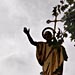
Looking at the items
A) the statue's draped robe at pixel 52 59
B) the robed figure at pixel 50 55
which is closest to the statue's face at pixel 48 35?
the robed figure at pixel 50 55

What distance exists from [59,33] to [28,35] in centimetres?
145

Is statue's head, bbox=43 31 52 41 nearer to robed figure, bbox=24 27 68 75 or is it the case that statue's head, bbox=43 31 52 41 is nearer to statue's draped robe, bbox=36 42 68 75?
robed figure, bbox=24 27 68 75

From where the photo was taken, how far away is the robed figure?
398 inches

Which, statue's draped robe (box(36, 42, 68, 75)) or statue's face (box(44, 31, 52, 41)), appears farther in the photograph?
statue's face (box(44, 31, 52, 41))

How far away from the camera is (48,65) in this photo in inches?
404

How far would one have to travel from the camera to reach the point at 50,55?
1039 cm

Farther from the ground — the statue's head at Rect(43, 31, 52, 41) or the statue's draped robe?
the statue's head at Rect(43, 31, 52, 41)

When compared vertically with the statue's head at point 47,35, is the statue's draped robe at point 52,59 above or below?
below

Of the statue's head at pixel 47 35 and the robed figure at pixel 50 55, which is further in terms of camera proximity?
the statue's head at pixel 47 35

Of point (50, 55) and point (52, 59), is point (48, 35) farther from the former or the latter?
point (52, 59)

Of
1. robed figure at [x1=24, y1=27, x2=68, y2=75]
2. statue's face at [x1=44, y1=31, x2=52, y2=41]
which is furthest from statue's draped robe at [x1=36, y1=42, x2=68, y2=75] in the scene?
statue's face at [x1=44, y1=31, x2=52, y2=41]

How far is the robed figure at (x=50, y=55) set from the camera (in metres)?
10.1

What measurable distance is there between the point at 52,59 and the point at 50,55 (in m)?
0.17

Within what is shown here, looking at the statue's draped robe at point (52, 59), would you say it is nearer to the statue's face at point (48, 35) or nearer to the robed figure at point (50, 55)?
the robed figure at point (50, 55)
